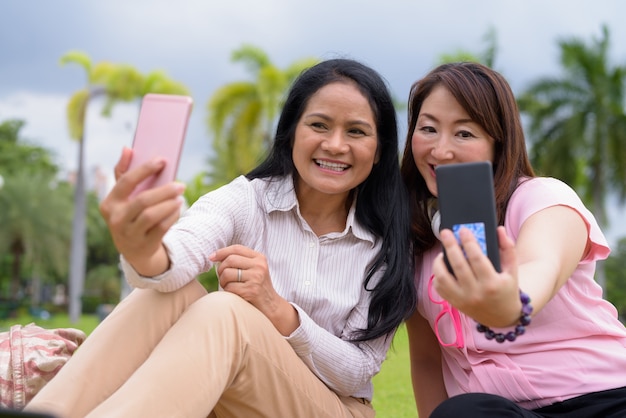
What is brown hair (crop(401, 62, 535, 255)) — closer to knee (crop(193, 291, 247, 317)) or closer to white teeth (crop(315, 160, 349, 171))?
white teeth (crop(315, 160, 349, 171))

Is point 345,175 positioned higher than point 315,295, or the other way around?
point 345,175

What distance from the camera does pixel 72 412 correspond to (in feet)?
7.59

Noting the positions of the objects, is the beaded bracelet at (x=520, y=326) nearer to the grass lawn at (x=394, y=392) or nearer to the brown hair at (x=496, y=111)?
the brown hair at (x=496, y=111)

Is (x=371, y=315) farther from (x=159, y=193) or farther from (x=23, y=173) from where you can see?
(x=23, y=173)

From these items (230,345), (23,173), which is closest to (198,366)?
(230,345)

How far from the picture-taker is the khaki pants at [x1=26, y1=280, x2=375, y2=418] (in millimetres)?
2215

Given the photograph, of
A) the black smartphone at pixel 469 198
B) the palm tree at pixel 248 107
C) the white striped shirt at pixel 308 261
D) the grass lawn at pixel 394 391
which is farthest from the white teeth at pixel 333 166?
the palm tree at pixel 248 107

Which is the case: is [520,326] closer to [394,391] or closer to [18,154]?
[394,391]

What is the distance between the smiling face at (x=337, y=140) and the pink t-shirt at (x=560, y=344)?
25.1 inches

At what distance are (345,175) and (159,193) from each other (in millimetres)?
1099

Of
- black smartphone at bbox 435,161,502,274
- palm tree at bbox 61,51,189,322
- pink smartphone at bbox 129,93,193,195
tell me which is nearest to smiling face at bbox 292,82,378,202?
pink smartphone at bbox 129,93,193,195

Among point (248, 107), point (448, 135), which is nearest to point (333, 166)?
point (448, 135)

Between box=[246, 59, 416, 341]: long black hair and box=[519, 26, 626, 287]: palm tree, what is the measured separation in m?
28.1

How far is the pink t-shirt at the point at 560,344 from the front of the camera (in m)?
2.47
